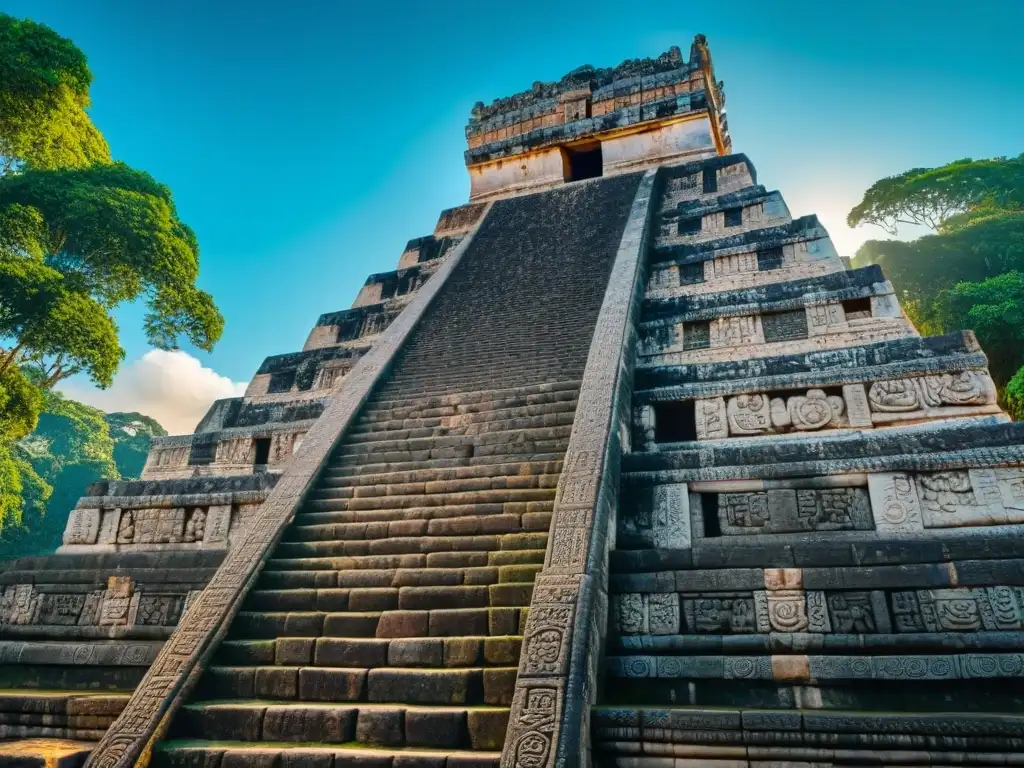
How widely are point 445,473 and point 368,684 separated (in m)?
2.21

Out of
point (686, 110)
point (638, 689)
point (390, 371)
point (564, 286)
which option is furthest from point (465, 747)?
point (686, 110)

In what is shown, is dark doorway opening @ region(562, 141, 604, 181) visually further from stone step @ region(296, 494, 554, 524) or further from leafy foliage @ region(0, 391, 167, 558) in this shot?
leafy foliage @ region(0, 391, 167, 558)

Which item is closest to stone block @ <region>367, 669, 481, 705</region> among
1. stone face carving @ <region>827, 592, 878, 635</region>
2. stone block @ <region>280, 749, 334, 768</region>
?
stone block @ <region>280, 749, 334, 768</region>

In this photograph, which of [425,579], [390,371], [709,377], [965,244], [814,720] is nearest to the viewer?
[814,720]

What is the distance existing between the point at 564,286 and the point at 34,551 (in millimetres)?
29036

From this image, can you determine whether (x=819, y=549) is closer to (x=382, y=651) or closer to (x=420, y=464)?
(x=382, y=651)

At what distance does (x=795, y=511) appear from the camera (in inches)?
196

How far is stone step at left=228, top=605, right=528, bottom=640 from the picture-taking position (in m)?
4.28

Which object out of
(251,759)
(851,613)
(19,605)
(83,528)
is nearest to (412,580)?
(251,759)

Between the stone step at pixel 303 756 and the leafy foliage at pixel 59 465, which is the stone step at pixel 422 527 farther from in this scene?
the leafy foliage at pixel 59 465

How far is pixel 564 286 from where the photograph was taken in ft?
30.9

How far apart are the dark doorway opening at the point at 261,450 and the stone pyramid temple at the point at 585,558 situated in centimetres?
4

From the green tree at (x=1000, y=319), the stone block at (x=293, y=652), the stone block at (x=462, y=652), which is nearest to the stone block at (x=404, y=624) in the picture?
the stone block at (x=462, y=652)

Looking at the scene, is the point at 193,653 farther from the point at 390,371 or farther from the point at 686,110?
the point at 686,110
